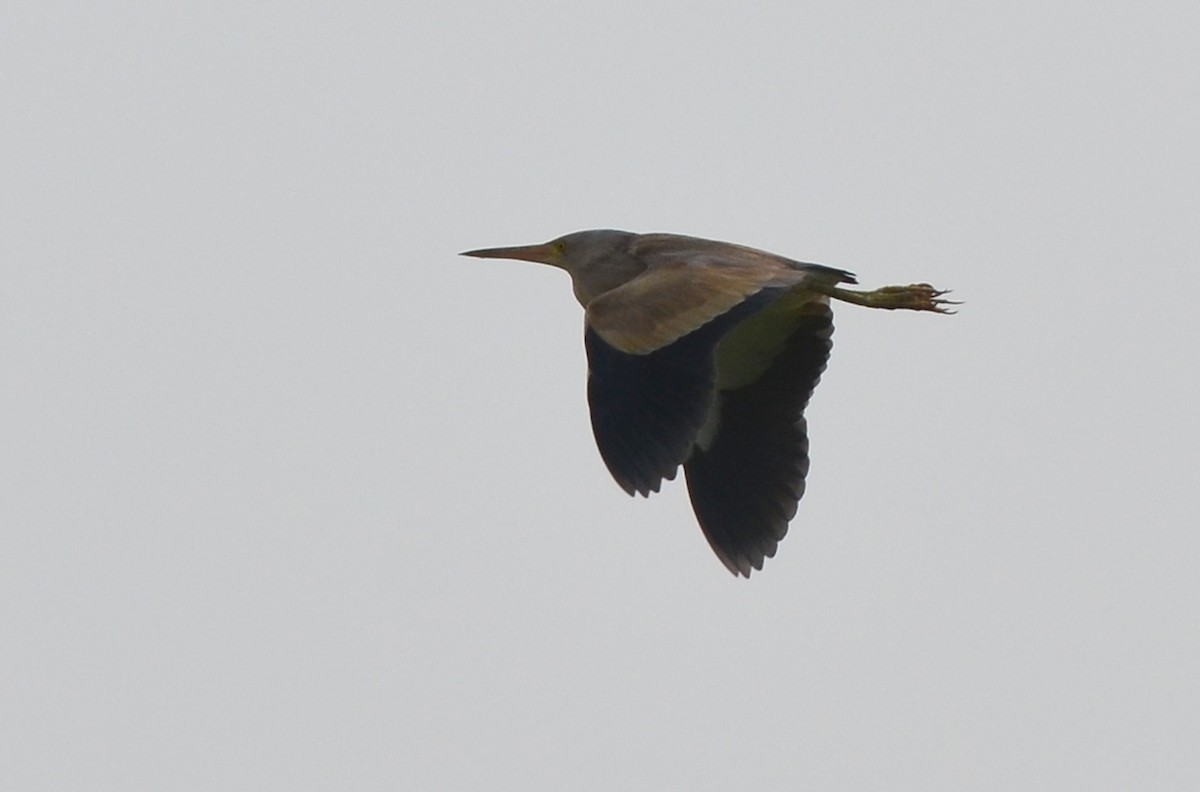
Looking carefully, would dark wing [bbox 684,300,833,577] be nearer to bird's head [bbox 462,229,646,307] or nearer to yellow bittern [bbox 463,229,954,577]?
yellow bittern [bbox 463,229,954,577]

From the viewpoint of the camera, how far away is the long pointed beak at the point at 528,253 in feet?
38.4

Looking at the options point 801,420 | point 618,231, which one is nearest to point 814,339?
point 801,420

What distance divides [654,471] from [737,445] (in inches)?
68.7

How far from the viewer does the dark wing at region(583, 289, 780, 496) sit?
9.37m

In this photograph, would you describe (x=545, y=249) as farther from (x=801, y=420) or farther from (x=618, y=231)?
(x=801, y=420)

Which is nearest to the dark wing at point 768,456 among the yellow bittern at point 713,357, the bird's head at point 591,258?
the yellow bittern at point 713,357

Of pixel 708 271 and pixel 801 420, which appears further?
pixel 801 420

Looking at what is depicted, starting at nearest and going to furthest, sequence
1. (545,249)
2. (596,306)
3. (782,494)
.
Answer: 1. (596,306)
2. (782,494)
3. (545,249)

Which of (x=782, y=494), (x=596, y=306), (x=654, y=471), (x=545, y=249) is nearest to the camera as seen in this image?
(x=654, y=471)

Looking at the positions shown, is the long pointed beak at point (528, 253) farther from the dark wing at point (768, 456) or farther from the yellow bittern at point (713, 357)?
the dark wing at point (768, 456)

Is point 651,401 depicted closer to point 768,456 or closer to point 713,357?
point 713,357

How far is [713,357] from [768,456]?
4.77 ft

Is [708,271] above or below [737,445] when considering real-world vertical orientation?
above

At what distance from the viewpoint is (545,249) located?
1173 centimetres
